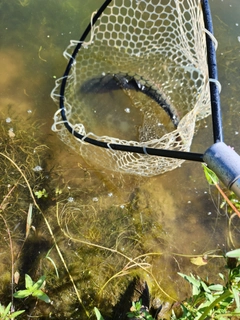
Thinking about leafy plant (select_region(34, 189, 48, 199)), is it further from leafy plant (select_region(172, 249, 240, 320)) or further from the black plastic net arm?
the black plastic net arm

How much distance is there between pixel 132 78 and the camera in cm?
278

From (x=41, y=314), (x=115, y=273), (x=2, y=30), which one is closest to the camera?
(x=41, y=314)

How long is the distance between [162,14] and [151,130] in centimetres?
99

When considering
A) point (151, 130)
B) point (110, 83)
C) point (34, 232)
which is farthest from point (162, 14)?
point (34, 232)

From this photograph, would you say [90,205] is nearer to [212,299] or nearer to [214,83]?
[212,299]

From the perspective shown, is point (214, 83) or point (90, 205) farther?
point (90, 205)

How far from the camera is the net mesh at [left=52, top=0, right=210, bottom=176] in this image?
262 cm

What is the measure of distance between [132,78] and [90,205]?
3.46 feet

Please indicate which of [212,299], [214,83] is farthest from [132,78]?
[212,299]

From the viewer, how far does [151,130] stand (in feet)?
8.62

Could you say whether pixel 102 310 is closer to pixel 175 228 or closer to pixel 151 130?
pixel 175 228

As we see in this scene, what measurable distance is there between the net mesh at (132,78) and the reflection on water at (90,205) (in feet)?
0.29

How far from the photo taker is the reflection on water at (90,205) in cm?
221

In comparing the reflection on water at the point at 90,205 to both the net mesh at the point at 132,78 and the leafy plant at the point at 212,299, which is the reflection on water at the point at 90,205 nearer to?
the net mesh at the point at 132,78
